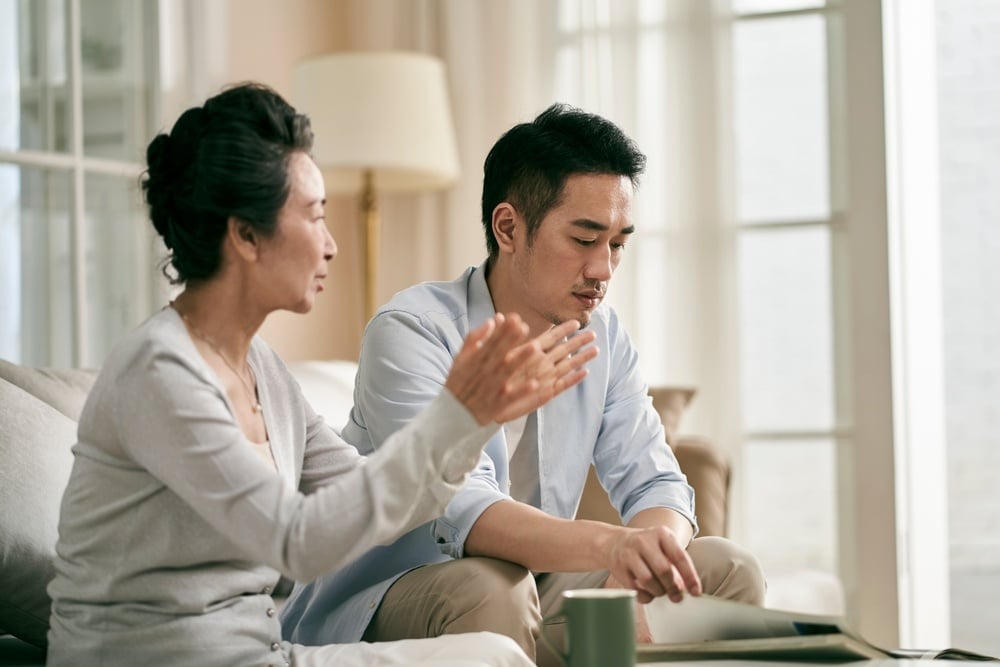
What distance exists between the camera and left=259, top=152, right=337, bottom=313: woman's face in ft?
4.48

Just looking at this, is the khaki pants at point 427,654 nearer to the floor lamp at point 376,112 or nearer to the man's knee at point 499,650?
the man's knee at point 499,650

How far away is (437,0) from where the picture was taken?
3.87 metres

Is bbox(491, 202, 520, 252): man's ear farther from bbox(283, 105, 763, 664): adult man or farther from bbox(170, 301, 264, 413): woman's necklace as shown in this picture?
bbox(170, 301, 264, 413): woman's necklace

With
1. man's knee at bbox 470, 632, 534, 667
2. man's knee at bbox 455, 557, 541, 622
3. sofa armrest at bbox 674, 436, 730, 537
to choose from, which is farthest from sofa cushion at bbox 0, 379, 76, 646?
sofa armrest at bbox 674, 436, 730, 537

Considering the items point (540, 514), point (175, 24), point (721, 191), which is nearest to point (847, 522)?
point (721, 191)

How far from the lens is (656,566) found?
4.91ft

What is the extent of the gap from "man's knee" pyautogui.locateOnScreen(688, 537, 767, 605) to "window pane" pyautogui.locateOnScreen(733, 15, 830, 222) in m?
1.88

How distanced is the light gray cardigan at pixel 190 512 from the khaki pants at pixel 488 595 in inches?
9.0

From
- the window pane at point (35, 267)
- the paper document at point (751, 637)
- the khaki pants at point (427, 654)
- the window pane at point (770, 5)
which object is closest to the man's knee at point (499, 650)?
the khaki pants at point (427, 654)

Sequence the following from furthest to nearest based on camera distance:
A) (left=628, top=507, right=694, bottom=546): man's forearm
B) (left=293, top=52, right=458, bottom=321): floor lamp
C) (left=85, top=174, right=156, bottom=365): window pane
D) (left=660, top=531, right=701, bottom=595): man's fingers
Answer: (left=293, top=52, right=458, bottom=321): floor lamp < (left=85, top=174, right=156, bottom=365): window pane < (left=628, top=507, right=694, bottom=546): man's forearm < (left=660, top=531, right=701, bottom=595): man's fingers

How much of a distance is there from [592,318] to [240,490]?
100 cm

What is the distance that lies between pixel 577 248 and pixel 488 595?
24.7 inches

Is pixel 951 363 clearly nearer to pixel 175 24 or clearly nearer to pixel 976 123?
pixel 976 123

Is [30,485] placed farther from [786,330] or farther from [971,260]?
[971,260]
